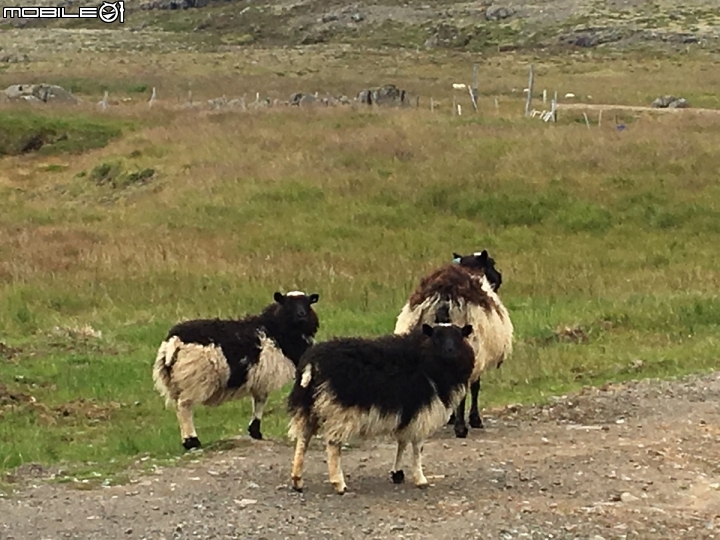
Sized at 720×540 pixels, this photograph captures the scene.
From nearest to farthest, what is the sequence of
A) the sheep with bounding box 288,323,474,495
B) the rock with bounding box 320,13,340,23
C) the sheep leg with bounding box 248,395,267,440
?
the sheep with bounding box 288,323,474,495 < the sheep leg with bounding box 248,395,267,440 < the rock with bounding box 320,13,340,23

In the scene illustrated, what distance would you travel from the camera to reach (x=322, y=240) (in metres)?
24.0

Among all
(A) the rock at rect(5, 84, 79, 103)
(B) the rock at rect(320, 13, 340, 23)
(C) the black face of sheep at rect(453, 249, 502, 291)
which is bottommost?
(B) the rock at rect(320, 13, 340, 23)

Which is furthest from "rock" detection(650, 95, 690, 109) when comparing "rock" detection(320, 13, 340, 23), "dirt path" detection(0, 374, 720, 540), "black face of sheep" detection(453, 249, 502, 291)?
"rock" detection(320, 13, 340, 23)

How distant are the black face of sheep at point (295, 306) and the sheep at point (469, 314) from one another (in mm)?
939

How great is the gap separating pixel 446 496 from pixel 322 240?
51.5 ft

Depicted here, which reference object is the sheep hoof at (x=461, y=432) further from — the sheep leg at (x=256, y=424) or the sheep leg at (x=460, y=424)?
the sheep leg at (x=256, y=424)

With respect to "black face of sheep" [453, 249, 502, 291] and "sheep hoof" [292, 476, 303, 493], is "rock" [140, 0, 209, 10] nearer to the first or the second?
"black face of sheep" [453, 249, 502, 291]

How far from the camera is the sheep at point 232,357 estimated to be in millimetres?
10203

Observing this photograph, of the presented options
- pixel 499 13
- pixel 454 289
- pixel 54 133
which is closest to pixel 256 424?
pixel 454 289

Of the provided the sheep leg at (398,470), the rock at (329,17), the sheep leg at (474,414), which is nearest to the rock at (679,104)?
the sheep leg at (474,414)

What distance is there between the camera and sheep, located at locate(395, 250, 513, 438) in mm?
10930

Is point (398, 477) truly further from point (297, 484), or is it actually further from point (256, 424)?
point (256, 424)

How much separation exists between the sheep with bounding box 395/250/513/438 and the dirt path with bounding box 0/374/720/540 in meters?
0.47

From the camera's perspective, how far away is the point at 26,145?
41.8 metres
